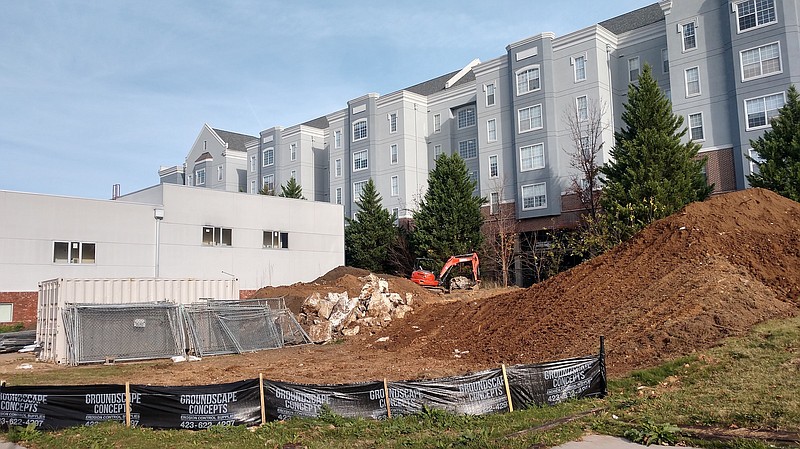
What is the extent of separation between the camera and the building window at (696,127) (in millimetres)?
37812

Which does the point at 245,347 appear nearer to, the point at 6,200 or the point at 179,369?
the point at 179,369

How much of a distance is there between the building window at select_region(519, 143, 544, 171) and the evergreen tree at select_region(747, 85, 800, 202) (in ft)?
51.9

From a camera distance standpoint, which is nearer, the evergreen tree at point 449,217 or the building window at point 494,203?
the evergreen tree at point 449,217

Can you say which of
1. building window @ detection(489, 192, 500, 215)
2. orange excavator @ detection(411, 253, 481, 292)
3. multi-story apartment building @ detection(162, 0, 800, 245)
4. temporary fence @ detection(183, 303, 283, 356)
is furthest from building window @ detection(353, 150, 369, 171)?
temporary fence @ detection(183, 303, 283, 356)

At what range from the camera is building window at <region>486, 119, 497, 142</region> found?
48.3 metres

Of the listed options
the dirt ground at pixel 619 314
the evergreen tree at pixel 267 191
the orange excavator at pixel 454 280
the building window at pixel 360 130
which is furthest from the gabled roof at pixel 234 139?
the dirt ground at pixel 619 314

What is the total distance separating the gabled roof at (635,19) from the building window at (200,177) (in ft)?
156

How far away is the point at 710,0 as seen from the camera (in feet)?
124

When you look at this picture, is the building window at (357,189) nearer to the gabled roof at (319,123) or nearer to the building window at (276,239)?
the gabled roof at (319,123)

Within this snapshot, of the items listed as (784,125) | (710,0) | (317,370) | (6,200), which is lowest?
(317,370)

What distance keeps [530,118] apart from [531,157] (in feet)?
9.38

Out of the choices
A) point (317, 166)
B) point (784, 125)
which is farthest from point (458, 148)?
point (784, 125)

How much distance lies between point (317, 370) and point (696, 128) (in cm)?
3128

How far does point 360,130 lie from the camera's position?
58.0 m
